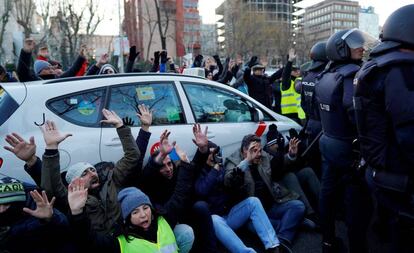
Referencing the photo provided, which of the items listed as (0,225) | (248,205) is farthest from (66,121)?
(248,205)

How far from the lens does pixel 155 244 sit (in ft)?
A: 9.39

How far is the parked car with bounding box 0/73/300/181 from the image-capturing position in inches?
133

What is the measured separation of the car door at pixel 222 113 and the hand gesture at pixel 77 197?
1.83m

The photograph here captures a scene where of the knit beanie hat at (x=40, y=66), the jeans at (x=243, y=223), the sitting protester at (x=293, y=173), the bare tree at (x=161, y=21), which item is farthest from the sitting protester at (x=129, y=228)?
the bare tree at (x=161, y=21)

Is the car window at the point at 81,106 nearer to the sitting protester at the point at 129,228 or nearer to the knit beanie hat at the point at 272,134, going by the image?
the sitting protester at the point at 129,228

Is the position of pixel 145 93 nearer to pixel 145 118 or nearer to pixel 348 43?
pixel 145 118

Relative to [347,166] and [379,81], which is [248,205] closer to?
[347,166]

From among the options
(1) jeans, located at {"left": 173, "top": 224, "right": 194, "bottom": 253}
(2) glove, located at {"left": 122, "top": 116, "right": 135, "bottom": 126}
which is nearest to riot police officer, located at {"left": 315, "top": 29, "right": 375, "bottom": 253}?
(1) jeans, located at {"left": 173, "top": 224, "right": 194, "bottom": 253}

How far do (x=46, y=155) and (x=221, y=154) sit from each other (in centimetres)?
199

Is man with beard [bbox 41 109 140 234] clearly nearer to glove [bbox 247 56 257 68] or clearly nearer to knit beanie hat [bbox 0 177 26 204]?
knit beanie hat [bbox 0 177 26 204]

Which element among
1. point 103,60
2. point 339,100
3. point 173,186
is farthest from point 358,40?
point 103,60

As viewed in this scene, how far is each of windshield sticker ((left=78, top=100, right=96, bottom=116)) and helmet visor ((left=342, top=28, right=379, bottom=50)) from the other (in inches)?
90.3

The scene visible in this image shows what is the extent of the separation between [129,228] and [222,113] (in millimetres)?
2044

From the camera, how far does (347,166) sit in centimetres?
314
